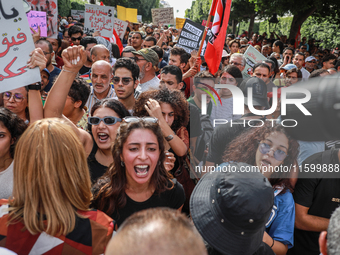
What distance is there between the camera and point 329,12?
18703mm

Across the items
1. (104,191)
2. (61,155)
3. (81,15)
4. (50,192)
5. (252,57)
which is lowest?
(104,191)

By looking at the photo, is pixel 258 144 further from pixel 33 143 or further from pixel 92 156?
pixel 33 143

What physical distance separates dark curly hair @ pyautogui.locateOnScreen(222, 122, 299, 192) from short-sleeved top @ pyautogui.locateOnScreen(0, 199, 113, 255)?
4.49 feet

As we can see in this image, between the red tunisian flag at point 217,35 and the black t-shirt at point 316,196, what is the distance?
2.87 metres

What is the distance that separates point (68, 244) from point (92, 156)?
4.14 feet

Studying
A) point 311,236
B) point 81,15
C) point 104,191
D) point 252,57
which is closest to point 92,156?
point 104,191

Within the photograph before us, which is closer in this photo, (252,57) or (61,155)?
(61,155)

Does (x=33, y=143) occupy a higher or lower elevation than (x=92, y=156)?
higher

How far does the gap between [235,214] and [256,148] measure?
1.24 metres

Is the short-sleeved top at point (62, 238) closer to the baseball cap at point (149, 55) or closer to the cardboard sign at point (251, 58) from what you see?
the baseball cap at point (149, 55)

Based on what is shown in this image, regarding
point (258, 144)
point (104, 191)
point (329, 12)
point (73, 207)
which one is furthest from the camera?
point (329, 12)

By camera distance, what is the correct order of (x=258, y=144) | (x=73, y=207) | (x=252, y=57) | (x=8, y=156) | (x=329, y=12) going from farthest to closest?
(x=329, y=12), (x=252, y=57), (x=258, y=144), (x=8, y=156), (x=73, y=207)

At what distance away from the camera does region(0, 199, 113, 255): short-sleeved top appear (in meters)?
1.51

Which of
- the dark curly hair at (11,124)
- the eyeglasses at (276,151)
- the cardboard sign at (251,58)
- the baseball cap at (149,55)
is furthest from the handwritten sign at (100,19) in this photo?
the eyeglasses at (276,151)
